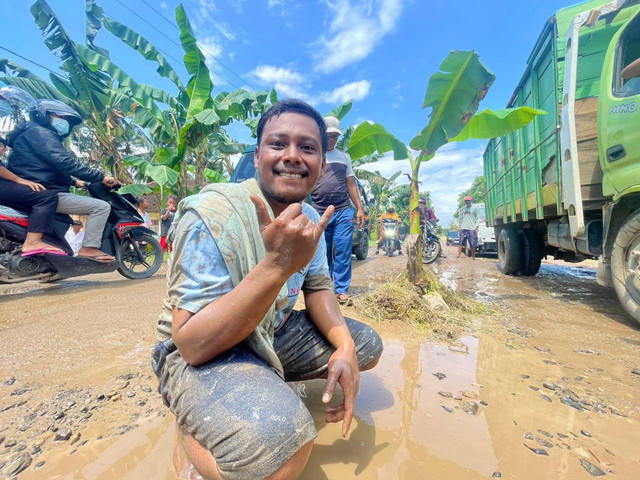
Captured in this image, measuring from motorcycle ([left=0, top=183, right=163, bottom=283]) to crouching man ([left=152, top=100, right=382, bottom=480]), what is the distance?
135 inches

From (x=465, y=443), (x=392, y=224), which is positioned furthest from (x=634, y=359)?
(x=392, y=224)

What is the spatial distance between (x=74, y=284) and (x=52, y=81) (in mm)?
5560

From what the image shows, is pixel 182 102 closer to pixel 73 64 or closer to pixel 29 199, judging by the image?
pixel 73 64

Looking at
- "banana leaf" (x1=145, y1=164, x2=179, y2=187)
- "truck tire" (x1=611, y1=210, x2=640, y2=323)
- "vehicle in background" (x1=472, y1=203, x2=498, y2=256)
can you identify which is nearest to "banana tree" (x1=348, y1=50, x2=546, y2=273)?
"truck tire" (x1=611, y1=210, x2=640, y2=323)

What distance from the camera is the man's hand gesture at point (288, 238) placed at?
862mm

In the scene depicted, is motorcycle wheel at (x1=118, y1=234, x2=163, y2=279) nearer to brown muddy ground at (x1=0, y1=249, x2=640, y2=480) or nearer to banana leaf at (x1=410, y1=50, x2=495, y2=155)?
brown muddy ground at (x1=0, y1=249, x2=640, y2=480)

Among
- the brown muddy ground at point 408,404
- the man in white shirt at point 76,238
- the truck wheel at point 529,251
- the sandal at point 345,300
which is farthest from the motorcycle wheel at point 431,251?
the man in white shirt at point 76,238

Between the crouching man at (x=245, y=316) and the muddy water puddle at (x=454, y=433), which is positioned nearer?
the crouching man at (x=245, y=316)

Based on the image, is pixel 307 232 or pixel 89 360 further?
pixel 89 360

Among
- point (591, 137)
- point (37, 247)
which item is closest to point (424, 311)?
point (591, 137)

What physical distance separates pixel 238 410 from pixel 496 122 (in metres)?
3.64

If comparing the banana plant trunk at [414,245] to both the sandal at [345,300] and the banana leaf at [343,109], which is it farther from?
the banana leaf at [343,109]

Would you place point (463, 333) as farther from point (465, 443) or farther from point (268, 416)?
point (268, 416)

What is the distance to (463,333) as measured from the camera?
8.10ft
